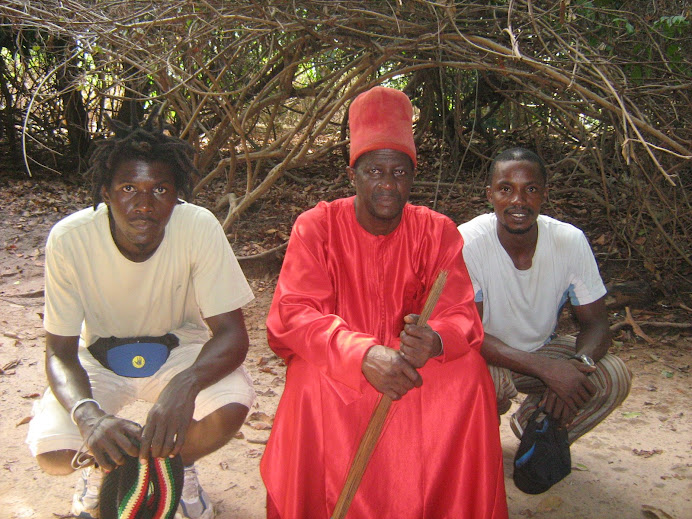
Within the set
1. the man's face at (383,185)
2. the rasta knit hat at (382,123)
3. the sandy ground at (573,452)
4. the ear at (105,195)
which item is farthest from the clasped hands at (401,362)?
the ear at (105,195)

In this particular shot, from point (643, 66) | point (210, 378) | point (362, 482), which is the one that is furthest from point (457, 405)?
point (643, 66)

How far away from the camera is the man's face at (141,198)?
8.38 feet

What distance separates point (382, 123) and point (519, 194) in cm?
74

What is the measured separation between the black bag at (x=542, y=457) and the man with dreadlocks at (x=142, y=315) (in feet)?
4.21

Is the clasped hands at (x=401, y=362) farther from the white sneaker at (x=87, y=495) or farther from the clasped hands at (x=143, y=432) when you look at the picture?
the white sneaker at (x=87, y=495)

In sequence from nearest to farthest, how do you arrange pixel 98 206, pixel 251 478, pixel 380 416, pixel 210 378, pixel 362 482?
pixel 380 416
pixel 362 482
pixel 210 378
pixel 98 206
pixel 251 478

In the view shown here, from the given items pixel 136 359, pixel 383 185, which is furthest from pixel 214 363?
pixel 383 185

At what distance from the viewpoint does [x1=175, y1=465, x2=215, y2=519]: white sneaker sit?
8.89ft

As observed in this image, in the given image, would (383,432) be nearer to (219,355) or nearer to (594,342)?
(219,355)

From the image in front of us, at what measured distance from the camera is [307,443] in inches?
95.2

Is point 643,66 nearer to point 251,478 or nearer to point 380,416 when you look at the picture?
point 380,416

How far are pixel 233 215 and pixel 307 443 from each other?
3.75 metres

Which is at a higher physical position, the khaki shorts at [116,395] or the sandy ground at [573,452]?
the khaki shorts at [116,395]

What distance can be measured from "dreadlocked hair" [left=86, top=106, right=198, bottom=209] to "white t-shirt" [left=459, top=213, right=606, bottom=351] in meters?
1.34
